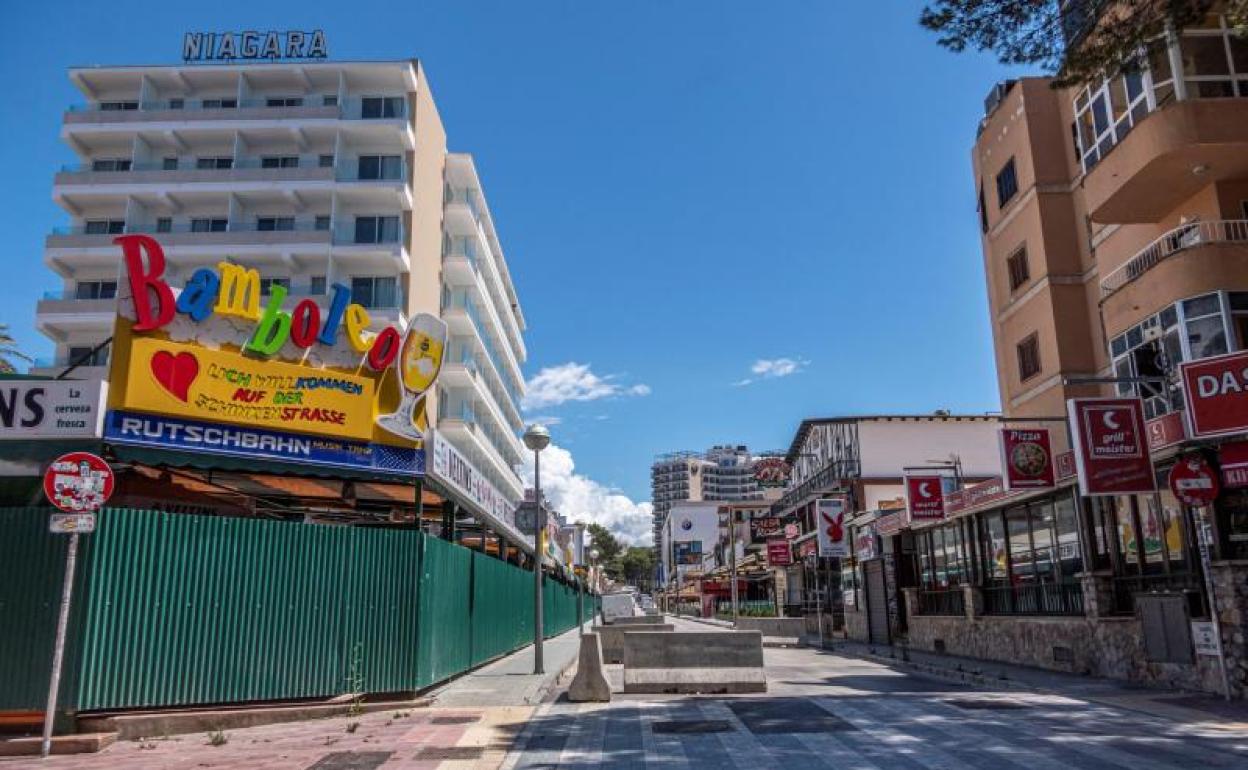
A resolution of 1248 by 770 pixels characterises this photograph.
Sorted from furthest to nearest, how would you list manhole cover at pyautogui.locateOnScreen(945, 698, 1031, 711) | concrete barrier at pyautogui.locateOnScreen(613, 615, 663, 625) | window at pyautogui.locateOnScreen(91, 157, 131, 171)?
window at pyautogui.locateOnScreen(91, 157, 131, 171)
concrete barrier at pyautogui.locateOnScreen(613, 615, 663, 625)
manhole cover at pyautogui.locateOnScreen(945, 698, 1031, 711)

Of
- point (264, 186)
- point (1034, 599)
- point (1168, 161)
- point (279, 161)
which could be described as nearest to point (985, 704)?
point (1034, 599)

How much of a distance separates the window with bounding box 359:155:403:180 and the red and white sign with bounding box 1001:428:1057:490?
130 ft

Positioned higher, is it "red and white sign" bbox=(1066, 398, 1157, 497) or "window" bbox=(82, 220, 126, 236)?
"window" bbox=(82, 220, 126, 236)

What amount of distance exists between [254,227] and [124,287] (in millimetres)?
41832

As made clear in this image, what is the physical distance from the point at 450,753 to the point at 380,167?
152 feet

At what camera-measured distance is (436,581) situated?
48.0 feet

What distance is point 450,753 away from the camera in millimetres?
9656

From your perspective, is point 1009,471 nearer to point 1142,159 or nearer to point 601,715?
point 1142,159

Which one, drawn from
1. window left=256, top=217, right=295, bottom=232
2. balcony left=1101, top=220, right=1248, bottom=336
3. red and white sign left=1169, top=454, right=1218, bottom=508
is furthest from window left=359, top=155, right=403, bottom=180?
red and white sign left=1169, top=454, right=1218, bottom=508

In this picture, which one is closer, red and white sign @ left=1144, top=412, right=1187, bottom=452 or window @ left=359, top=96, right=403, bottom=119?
red and white sign @ left=1144, top=412, right=1187, bottom=452

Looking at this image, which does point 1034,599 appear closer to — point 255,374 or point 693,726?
point 693,726

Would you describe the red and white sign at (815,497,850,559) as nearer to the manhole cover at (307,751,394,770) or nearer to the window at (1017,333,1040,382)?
the window at (1017,333,1040,382)

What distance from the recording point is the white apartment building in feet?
161

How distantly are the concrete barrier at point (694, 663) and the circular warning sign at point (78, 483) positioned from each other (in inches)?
352
